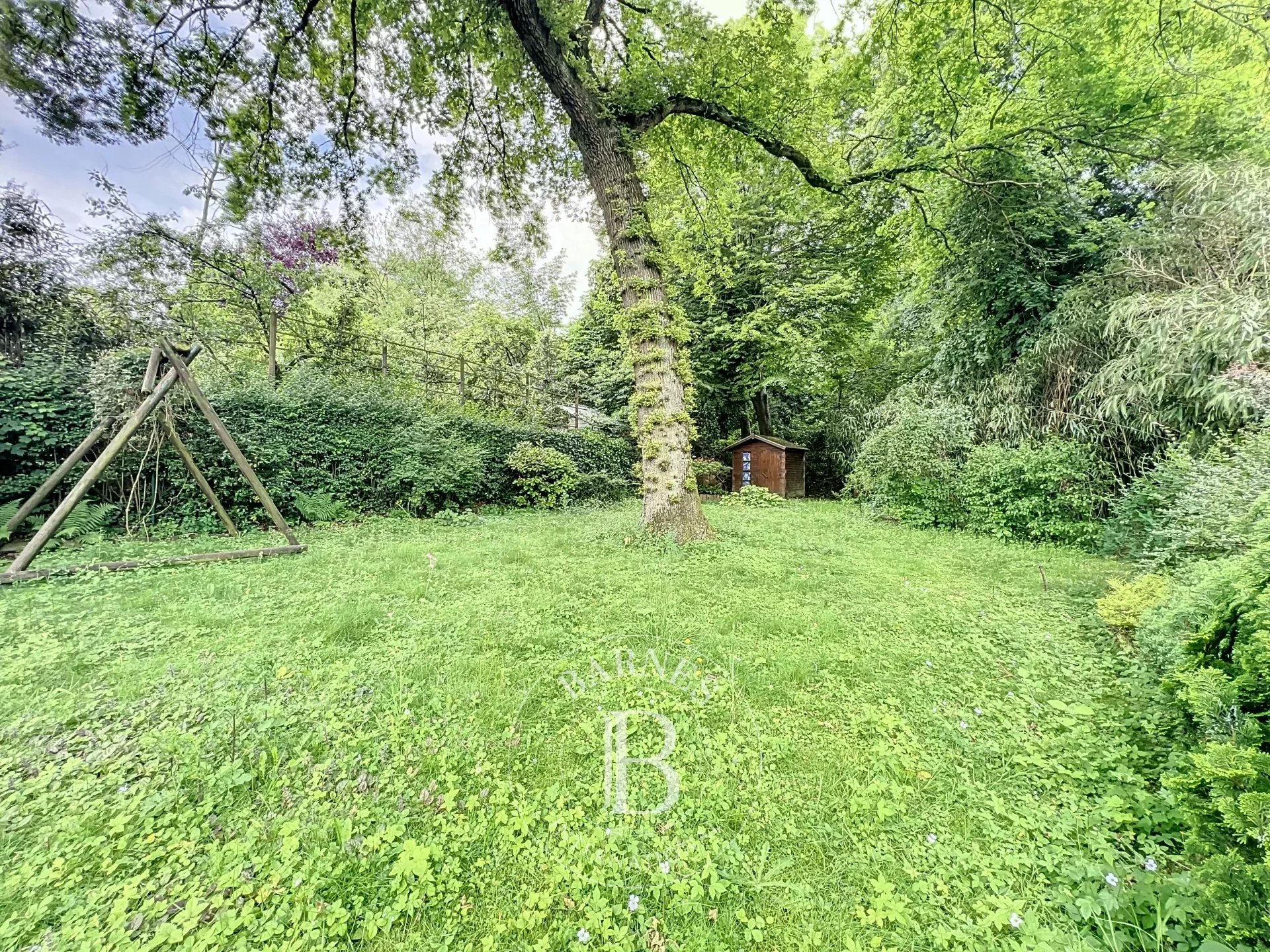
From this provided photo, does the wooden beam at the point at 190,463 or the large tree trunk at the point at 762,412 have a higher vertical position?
the large tree trunk at the point at 762,412

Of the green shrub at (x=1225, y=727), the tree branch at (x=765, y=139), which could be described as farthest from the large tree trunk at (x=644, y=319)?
the green shrub at (x=1225, y=727)

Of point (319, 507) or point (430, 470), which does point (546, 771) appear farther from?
point (430, 470)

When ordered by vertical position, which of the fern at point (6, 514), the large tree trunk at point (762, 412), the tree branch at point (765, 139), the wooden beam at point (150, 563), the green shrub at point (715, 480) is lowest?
the green shrub at point (715, 480)

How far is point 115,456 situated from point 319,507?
227 centimetres

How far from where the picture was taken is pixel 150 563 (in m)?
4.24

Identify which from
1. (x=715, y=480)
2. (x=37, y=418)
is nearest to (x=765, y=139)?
(x=715, y=480)

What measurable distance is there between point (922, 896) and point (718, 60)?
23.5 ft

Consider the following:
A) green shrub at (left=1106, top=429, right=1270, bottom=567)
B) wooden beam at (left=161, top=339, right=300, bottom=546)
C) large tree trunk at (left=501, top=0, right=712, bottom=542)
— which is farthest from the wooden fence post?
green shrub at (left=1106, top=429, right=1270, bottom=567)

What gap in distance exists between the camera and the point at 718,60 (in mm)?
5219

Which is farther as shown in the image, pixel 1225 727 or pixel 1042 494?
pixel 1042 494

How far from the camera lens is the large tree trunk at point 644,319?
204 inches

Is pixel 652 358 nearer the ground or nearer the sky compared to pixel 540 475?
nearer the sky

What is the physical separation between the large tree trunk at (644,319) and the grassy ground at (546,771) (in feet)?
5.66

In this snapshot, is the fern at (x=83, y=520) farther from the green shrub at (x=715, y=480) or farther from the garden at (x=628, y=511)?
the green shrub at (x=715, y=480)
